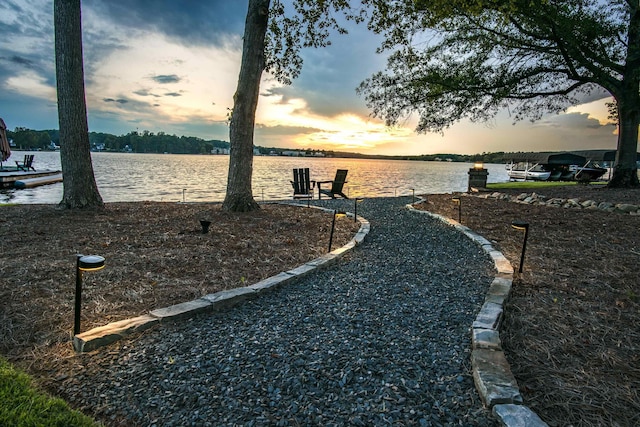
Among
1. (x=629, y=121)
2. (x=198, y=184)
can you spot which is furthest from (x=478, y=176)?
(x=198, y=184)

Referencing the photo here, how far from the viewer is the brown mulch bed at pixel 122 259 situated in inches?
97.3

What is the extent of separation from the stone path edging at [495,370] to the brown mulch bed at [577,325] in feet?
0.36

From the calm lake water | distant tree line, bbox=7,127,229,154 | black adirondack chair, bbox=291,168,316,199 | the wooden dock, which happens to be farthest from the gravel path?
distant tree line, bbox=7,127,229,154

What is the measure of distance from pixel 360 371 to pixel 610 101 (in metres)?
18.9

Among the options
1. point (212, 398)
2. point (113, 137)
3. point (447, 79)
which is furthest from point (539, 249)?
point (113, 137)

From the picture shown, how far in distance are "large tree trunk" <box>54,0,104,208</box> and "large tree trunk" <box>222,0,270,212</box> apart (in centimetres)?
290

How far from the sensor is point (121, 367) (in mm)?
2004

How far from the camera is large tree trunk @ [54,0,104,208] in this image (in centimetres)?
639

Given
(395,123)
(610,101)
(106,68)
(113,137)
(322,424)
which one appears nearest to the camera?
(322,424)

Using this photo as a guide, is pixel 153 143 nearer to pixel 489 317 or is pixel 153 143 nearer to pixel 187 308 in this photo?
pixel 187 308

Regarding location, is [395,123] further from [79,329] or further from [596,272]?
[79,329]

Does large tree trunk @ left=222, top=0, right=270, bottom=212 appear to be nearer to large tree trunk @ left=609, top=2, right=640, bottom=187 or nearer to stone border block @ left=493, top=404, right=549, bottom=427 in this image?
stone border block @ left=493, top=404, right=549, bottom=427

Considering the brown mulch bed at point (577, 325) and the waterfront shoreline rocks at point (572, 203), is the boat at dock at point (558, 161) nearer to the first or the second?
the waterfront shoreline rocks at point (572, 203)

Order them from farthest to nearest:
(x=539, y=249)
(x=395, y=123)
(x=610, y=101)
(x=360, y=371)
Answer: (x=610, y=101), (x=395, y=123), (x=539, y=249), (x=360, y=371)
